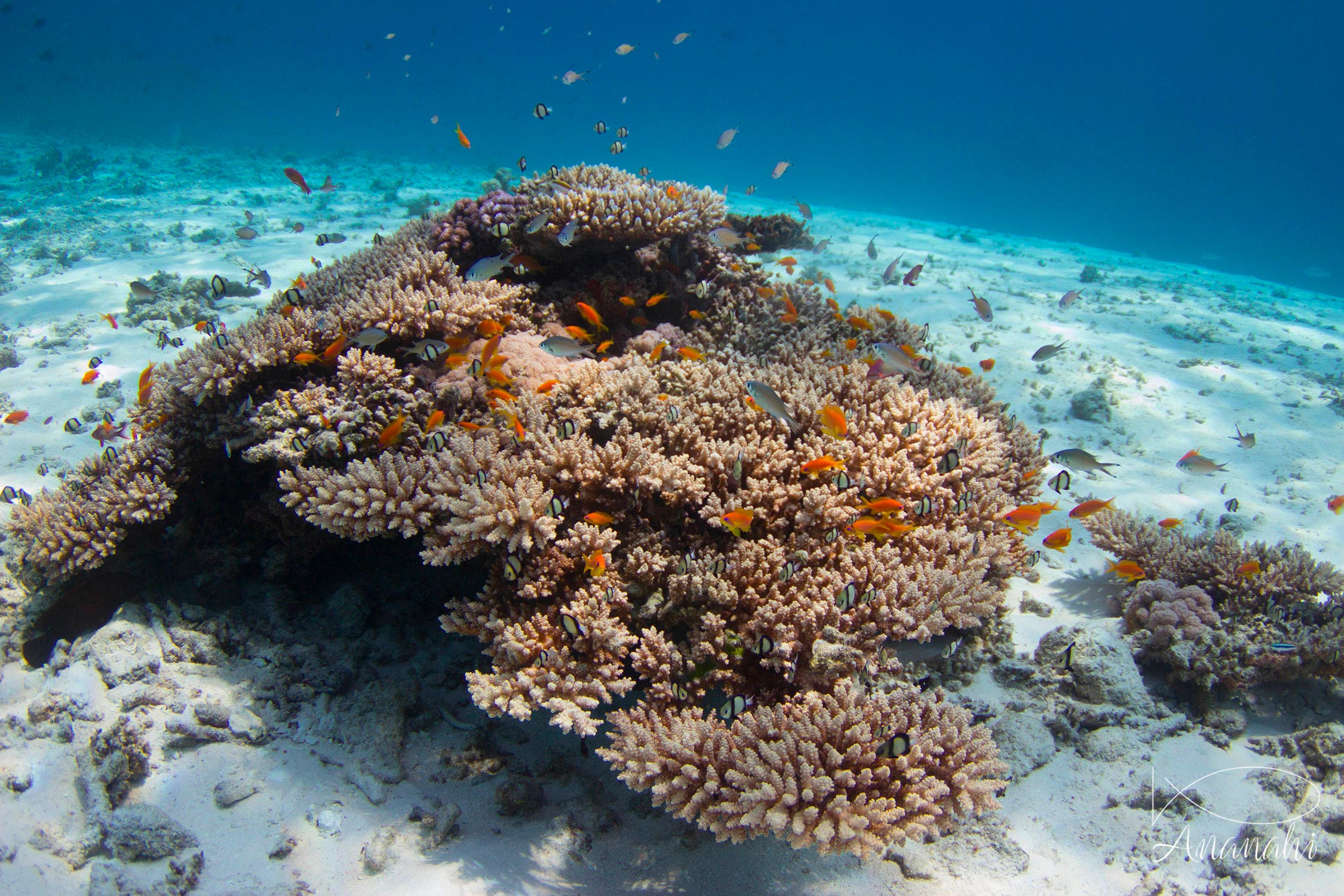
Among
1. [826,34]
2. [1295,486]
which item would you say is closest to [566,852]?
[1295,486]

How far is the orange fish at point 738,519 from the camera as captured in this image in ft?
11.5

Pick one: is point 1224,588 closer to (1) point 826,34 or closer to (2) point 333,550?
(2) point 333,550

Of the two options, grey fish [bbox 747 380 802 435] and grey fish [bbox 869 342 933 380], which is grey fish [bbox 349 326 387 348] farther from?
grey fish [bbox 869 342 933 380]

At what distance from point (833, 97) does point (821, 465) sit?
122m

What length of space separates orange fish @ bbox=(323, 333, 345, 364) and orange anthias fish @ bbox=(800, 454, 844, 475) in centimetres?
389

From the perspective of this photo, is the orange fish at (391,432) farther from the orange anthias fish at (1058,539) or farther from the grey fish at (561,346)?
the orange anthias fish at (1058,539)

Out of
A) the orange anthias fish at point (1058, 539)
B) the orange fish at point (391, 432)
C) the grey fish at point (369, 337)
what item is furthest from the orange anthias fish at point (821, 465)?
the grey fish at point (369, 337)

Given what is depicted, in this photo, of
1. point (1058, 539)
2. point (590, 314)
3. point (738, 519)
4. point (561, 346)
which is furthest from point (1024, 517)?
point (590, 314)

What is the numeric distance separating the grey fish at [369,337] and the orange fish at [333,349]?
0.39 feet

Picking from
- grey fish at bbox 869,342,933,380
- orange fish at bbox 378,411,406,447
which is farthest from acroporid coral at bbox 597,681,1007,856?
grey fish at bbox 869,342,933,380

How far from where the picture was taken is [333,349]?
4.53 metres

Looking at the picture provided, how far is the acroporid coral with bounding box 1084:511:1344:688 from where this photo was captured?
4000 mm

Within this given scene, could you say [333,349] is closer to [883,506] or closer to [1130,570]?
[883,506]

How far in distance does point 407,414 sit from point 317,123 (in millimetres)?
83910
